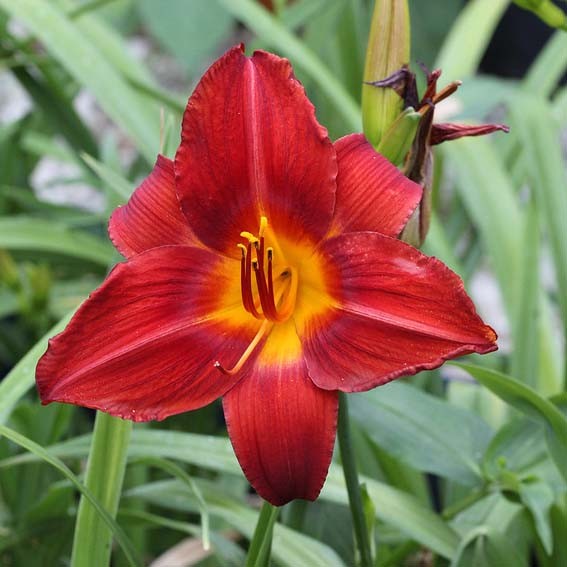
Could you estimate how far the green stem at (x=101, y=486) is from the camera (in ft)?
1.73

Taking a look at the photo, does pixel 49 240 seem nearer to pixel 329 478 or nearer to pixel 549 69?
pixel 329 478

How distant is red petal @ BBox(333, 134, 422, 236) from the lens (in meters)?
0.43

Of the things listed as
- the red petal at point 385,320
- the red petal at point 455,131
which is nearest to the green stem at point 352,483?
the red petal at point 385,320

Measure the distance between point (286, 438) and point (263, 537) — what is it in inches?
3.7

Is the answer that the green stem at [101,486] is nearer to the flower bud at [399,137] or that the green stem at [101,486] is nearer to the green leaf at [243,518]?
the green leaf at [243,518]

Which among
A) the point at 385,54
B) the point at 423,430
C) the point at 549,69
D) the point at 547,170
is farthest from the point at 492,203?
the point at 385,54

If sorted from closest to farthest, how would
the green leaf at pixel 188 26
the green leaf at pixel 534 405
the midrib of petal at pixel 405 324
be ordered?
1. the midrib of petal at pixel 405 324
2. the green leaf at pixel 534 405
3. the green leaf at pixel 188 26

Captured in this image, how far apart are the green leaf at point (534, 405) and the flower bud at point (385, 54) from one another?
141mm

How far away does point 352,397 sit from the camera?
63 centimetres

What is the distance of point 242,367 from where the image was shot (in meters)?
0.44

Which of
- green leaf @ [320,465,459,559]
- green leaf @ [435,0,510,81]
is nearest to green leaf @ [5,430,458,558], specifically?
green leaf @ [320,465,459,559]

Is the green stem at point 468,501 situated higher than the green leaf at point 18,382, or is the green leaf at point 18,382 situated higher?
the green stem at point 468,501

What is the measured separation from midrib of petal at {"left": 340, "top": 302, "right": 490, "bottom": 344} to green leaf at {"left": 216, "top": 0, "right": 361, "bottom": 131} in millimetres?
534

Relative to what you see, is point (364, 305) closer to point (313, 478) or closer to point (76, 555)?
point (313, 478)
